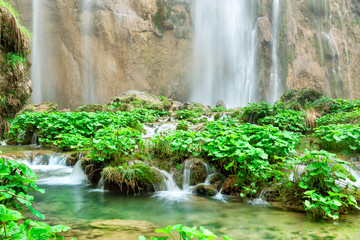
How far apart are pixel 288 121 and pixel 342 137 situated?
8.88 feet

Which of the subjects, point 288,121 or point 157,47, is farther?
point 157,47

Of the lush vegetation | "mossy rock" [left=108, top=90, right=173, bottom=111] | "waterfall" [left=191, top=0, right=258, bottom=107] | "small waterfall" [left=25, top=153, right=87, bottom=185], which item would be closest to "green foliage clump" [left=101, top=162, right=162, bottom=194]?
the lush vegetation

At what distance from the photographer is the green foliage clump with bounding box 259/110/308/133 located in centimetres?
730

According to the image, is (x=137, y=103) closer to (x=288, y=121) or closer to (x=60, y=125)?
(x=60, y=125)

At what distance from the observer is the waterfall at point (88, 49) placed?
66.7 feet

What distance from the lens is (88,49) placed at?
807 inches

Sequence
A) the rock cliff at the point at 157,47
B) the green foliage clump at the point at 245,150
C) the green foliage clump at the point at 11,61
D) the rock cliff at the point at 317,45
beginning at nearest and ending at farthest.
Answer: the green foliage clump at the point at 245,150, the green foliage clump at the point at 11,61, the rock cliff at the point at 157,47, the rock cliff at the point at 317,45

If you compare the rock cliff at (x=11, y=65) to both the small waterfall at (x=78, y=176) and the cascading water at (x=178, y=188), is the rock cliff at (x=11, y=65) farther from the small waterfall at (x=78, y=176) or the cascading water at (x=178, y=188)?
the cascading water at (x=178, y=188)

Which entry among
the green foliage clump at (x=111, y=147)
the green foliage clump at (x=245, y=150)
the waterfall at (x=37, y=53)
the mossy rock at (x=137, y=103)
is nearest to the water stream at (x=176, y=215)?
the green foliage clump at (x=245, y=150)

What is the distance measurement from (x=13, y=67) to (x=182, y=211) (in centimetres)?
596

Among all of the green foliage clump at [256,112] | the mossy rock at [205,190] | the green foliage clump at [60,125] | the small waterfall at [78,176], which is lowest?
the mossy rock at [205,190]

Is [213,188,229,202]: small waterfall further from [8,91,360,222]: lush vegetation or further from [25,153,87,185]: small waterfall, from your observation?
[25,153,87,185]: small waterfall

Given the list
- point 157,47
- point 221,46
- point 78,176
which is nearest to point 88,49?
point 157,47

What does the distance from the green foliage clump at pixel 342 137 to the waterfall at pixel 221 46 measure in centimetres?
1758
